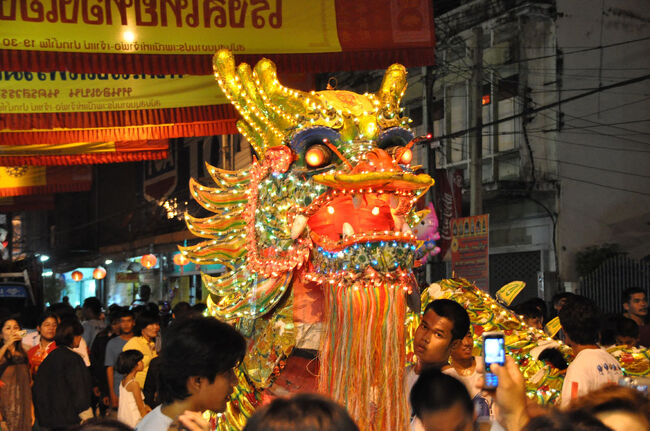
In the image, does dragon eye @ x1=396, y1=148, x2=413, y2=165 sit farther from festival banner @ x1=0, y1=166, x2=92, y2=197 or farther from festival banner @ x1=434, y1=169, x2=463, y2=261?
festival banner @ x1=434, y1=169, x2=463, y2=261

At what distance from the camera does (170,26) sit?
5926 millimetres

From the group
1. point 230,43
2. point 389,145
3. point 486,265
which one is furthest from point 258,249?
point 486,265

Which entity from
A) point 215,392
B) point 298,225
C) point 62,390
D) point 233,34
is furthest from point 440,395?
point 62,390

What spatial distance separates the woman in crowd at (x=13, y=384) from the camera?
25.2 ft

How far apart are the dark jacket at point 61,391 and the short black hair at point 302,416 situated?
623cm

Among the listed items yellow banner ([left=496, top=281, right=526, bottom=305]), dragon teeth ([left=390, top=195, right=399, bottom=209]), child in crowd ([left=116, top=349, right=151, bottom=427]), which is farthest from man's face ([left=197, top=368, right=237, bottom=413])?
child in crowd ([left=116, top=349, right=151, bottom=427])

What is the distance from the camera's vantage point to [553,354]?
4867 mm

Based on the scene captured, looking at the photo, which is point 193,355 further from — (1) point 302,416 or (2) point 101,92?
(2) point 101,92

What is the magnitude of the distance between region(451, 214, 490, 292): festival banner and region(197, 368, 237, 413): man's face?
7374mm

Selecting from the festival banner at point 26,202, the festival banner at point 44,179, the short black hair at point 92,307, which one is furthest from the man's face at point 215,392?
the festival banner at point 26,202

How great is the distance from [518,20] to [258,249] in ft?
51.0

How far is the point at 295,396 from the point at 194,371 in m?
1.16

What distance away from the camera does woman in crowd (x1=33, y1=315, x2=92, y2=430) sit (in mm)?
7512

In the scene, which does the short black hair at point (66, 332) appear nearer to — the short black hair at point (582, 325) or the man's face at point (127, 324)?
the man's face at point (127, 324)
